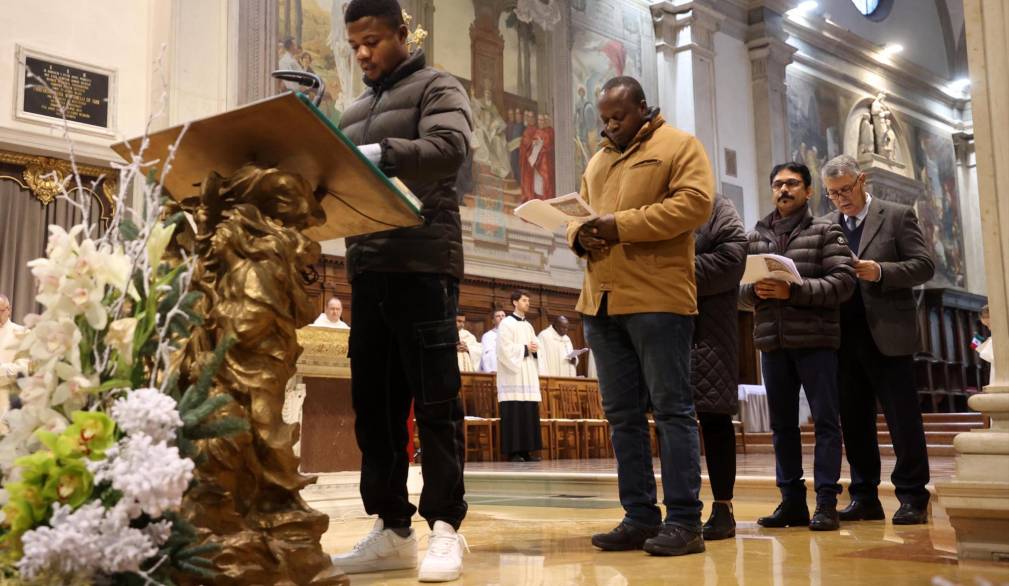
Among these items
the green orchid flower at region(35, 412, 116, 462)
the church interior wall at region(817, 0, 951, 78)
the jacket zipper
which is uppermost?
the church interior wall at region(817, 0, 951, 78)

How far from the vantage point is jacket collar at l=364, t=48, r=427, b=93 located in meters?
2.71

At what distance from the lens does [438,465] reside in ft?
8.49

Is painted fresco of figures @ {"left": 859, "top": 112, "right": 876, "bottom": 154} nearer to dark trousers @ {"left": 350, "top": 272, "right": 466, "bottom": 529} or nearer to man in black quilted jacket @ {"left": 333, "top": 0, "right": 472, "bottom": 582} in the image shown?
man in black quilted jacket @ {"left": 333, "top": 0, "right": 472, "bottom": 582}

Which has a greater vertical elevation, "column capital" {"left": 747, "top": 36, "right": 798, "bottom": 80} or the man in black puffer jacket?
"column capital" {"left": 747, "top": 36, "right": 798, "bottom": 80}

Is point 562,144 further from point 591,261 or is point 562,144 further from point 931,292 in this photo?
point 591,261

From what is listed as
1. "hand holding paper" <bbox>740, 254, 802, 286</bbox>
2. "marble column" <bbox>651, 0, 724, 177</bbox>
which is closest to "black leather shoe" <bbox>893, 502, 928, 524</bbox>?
"hand holding paper" <bbox>740, 254, 802, 286</bbox>

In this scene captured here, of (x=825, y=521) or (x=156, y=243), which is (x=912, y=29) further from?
(x=156, y=243)

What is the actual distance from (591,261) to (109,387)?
196cm

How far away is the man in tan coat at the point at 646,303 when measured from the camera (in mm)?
2971

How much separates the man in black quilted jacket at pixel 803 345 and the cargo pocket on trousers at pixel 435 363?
68.6 inches

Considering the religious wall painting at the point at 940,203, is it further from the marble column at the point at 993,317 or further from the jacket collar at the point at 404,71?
the jacket collar at the point at 404,71

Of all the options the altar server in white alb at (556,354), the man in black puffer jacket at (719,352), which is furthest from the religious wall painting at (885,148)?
the man in black puffer jacket at (719,352)

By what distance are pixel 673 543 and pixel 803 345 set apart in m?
1.29

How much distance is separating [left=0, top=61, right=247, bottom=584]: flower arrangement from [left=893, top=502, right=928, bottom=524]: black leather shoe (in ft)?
10.3
